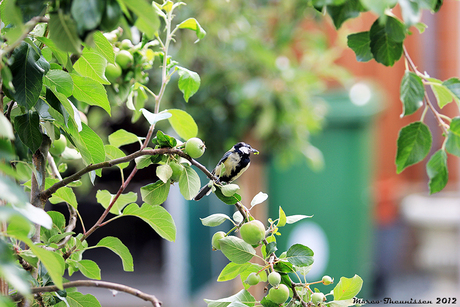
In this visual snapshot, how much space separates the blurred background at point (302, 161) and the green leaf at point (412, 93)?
2.65ft

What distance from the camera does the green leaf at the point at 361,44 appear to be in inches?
13.8

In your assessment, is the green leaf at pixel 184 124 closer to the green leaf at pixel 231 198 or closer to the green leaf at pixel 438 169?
the green leaf at pixel 231 198

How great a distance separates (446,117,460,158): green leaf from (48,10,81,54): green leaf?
Answer: 30 centimetres

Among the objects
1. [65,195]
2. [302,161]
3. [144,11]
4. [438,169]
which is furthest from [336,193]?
[144,11]

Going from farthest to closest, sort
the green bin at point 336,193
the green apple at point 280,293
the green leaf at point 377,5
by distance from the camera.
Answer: the green bin at point 336,193, the green apple at point 280,293, the green leaf at point 377,5

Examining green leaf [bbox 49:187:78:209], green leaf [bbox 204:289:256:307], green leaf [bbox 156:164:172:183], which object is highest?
green leaf [bbox 156:164:172:183]

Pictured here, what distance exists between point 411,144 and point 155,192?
0.78 ft

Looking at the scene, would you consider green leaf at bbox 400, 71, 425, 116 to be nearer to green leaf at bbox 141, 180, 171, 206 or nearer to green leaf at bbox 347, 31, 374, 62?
green leaf at bbox 347, 31, 374, 62

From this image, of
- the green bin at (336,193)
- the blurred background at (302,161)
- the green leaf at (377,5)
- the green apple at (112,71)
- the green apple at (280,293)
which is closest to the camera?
the green leaf at (377,5)

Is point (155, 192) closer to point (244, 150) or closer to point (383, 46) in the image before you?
point (244, 150)

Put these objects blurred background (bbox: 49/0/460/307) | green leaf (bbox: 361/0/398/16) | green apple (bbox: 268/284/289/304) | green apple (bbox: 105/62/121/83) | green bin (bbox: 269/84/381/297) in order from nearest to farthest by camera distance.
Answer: green leaf (bbox: 361/0/398/16) → green apple (bbox: 268/284/289/304) → green apple (bbox: 105/62/121/83) → blurred background (bbox: 49/0/460/307) → green bin (bbox: 269/84/381/297)

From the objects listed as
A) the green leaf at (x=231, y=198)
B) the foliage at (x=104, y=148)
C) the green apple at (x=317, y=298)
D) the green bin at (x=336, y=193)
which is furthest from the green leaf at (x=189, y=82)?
the green bin at (x=336, y=193)

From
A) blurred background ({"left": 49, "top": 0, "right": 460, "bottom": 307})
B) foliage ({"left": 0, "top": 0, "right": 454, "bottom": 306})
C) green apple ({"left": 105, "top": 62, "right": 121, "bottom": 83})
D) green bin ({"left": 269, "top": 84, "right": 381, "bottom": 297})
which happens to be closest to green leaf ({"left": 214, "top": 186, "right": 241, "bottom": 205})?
foliage ({"left": 0, "top": 0, "right": 454, "bottom": 306})

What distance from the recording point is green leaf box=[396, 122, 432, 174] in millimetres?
360
